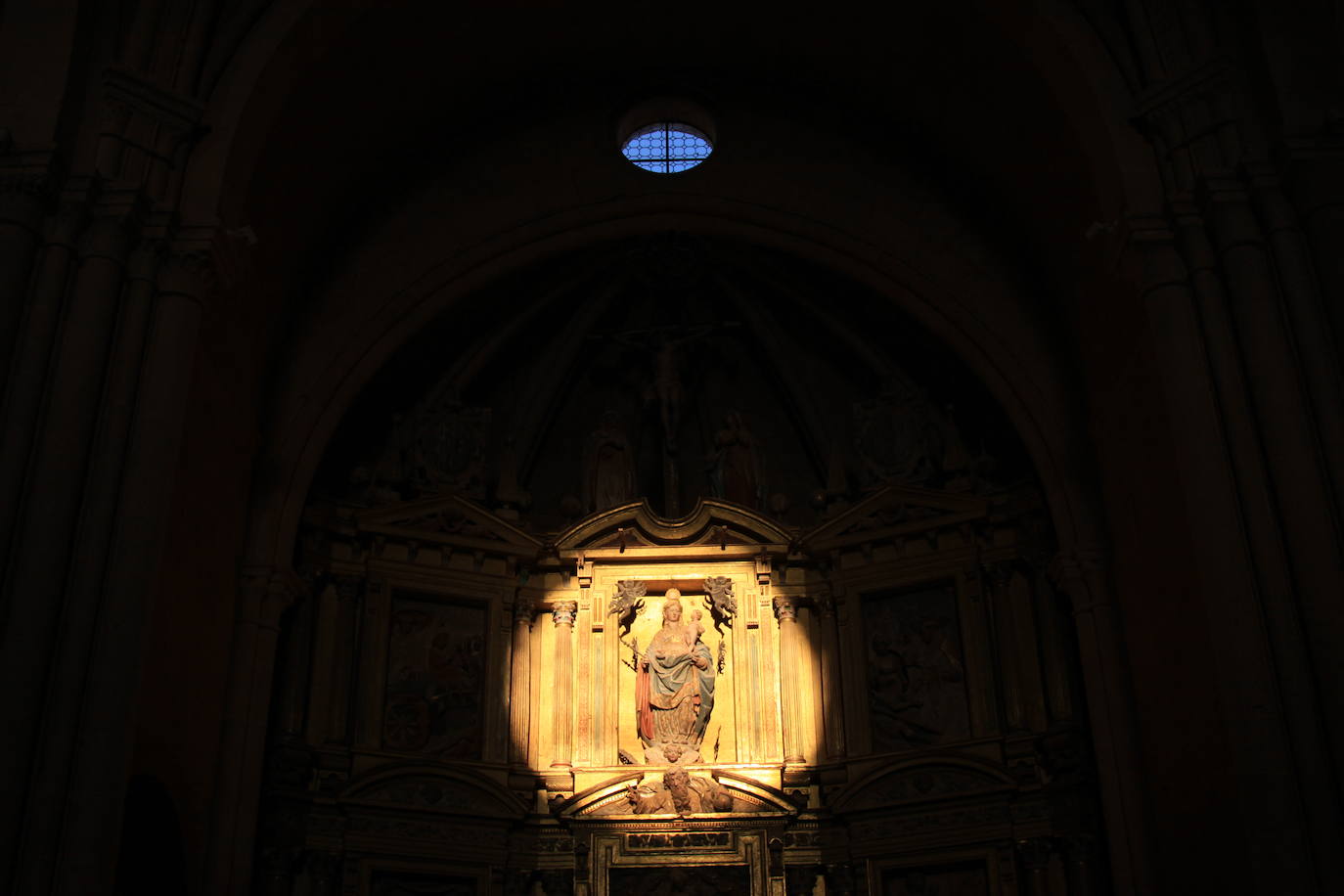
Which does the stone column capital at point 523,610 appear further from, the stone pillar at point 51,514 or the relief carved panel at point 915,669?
the stone pillar at point 51,514

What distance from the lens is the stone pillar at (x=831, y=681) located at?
12.5 meters

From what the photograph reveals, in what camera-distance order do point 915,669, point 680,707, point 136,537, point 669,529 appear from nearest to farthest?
point 136,537 < point 915,669 < point 680,707 < point 669,529

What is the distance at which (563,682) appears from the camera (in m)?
12.9

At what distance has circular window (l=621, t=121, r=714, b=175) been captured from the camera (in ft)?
47.1

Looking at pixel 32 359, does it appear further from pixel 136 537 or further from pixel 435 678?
pixel 435 678

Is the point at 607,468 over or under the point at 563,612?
over

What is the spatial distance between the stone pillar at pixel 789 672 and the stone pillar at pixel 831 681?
0.24 m

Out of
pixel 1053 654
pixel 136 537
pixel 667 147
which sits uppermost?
pixel 667 147

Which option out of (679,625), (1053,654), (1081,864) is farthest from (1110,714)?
(679,625)

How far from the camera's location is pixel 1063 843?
1109 centimetres

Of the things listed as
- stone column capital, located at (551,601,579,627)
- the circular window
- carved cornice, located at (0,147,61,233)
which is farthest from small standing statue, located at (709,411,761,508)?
carved cornice, located at (0,147,61,233)

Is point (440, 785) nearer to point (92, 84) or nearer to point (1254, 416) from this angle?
point (92, 84)

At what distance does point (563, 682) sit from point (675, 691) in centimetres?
106

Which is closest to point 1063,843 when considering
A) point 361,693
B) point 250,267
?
point 361,693
